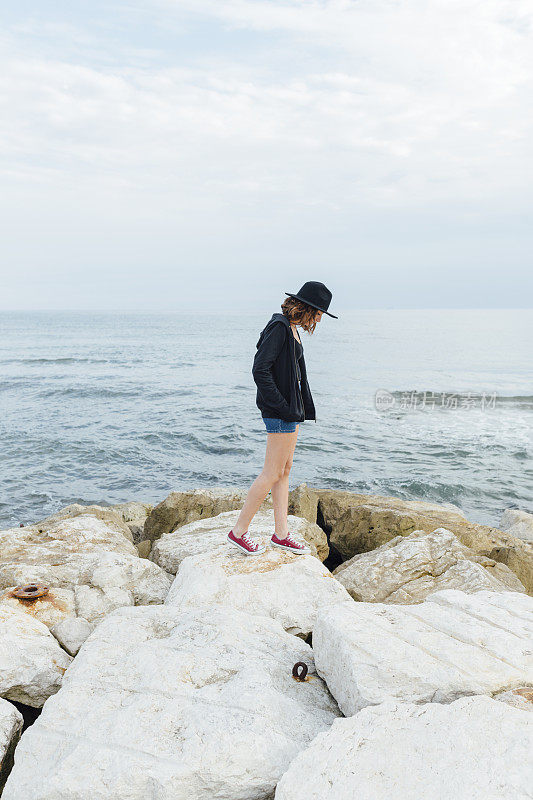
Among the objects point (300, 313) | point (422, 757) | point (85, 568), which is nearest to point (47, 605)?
point (85, 568)

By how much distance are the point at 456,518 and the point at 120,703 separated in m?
6.80

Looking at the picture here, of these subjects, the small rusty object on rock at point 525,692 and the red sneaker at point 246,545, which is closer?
the small rusty object on rock at point 525,692

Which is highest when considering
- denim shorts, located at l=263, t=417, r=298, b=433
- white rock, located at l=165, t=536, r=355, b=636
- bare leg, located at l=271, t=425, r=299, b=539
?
denim shorts, located at l=263, t=417, r=298, b=433

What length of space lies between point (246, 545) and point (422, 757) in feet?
9.74

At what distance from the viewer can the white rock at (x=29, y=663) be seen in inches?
140

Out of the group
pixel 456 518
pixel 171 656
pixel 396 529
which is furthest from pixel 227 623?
pixel 456 518

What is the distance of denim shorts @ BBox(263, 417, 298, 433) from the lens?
4746 mm

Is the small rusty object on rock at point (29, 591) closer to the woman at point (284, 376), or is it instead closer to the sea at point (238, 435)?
the woman at point (284, 376)

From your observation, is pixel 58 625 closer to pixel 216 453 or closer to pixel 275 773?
pixel 275 773

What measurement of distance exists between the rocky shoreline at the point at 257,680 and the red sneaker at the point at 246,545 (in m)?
0.07

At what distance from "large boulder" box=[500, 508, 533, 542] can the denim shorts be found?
23.0ft

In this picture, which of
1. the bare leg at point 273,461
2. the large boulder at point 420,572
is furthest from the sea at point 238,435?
the bare leg at point 273,461

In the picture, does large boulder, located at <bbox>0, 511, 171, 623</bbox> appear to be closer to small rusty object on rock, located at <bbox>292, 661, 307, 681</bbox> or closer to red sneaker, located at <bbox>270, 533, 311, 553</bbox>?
red sneaker, located at <bbox>270, 533, 311, 553</bbox>

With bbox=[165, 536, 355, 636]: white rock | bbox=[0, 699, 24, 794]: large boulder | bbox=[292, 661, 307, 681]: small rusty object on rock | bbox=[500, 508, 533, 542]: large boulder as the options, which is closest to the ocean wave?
bbox=[500, 508, 533, 542]: large boulder
